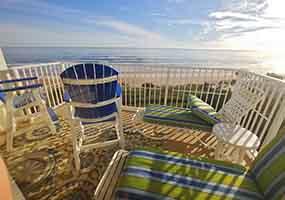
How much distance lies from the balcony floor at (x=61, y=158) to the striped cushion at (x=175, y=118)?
1.53 ft

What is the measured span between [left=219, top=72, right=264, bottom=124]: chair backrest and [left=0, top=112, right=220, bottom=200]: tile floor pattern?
2.08 feet

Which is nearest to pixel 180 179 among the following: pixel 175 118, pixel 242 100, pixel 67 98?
pixel 175 118

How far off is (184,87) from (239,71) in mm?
1120

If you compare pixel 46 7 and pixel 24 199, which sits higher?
pixel 46 7

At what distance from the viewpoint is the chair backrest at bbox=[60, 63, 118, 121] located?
1.63 meters

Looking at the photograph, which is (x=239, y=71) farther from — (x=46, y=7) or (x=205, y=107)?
(x=46, y=7)

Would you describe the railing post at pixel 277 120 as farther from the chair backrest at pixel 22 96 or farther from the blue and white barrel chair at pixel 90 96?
the chair backrest at pixel 22 96

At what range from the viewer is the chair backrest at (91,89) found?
163 cm

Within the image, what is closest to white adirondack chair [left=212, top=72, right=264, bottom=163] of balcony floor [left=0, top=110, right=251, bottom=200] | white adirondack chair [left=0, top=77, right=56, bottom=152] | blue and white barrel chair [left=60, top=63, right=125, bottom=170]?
balcony floor [left=0, top=110, right=251, bottom=200]

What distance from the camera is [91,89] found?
68.4 inches

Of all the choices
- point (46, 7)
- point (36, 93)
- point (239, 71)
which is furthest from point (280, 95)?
point (46, 7)

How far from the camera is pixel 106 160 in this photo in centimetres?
194

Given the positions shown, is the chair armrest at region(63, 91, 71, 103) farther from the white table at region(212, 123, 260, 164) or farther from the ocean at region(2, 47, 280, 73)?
the ocean at region(2, 47, 280, 73)

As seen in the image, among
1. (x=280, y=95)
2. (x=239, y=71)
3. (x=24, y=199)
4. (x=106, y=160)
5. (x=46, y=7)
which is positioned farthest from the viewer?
(x=46, y=7)
